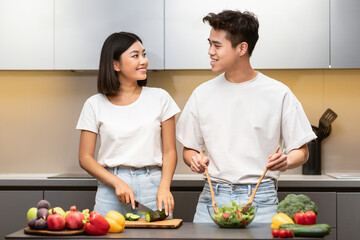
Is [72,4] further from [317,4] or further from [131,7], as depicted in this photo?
[317,4]

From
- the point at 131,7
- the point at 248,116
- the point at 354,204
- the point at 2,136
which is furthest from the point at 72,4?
the point at 354,204

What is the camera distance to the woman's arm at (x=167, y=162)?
2350 mm

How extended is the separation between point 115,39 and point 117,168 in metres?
0.62

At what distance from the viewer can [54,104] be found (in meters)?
3.82

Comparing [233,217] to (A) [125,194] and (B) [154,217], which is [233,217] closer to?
(B) [154,217]

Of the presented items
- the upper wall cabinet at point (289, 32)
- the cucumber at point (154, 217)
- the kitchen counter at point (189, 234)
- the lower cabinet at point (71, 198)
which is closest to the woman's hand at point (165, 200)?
the cucumber at point (154, 217)

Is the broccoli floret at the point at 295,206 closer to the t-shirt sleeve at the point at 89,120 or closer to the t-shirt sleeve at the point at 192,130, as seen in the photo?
the t-shirt sleeve at the point at 192,130

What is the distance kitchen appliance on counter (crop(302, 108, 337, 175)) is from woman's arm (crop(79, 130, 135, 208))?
161 cm

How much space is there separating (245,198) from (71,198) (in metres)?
1.34

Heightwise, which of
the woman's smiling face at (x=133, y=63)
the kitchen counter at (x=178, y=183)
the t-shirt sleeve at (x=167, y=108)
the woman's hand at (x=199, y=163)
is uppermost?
the woman's smiling face at (x=133, y=63)

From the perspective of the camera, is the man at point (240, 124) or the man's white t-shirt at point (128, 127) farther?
the man's white t-shirt at point (128, 127)

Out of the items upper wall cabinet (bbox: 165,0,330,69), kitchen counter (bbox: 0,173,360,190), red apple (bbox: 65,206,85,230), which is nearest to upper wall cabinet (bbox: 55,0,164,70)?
upper wall cabinet (bbox: 165,0,330,69)

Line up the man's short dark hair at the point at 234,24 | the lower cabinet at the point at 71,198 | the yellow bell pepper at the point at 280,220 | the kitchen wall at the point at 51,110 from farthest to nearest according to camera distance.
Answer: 1. the kitchen wall at the point at 51,110
2. the lower cabinet at the point at 71,198
3. the man's short dark hair at the point at 234,24
4. the yellow bell pepper at the point at 280,220

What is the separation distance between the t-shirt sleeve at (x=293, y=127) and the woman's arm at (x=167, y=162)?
502 mm
